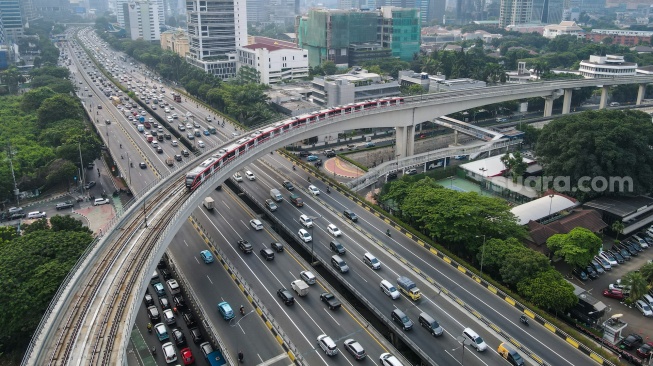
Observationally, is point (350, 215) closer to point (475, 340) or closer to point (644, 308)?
point (475, 340)

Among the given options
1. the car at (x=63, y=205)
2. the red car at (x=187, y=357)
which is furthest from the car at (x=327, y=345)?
the car at (x=63, y=205)

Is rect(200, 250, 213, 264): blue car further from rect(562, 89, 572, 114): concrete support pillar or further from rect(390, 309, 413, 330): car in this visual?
rect(562, 89, 572, 114): concrete support pillar

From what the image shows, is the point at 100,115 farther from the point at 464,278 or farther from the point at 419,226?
the point at 464,278

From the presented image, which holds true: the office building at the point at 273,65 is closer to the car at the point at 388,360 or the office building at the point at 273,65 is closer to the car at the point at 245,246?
the car at the point at 245,246

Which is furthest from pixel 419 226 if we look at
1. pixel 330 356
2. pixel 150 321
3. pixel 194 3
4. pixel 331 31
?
pixel 194 3

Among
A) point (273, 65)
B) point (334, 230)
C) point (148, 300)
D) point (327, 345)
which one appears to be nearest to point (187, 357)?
point (148, 300)
